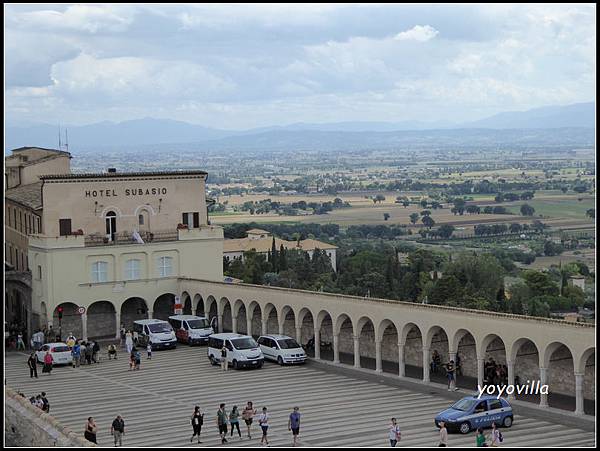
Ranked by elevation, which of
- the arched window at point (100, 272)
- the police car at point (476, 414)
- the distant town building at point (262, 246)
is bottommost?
the distant town building at point (262, 246)

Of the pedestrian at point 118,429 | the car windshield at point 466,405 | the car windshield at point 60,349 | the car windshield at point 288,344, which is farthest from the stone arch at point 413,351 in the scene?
the car windshield at point 60,349

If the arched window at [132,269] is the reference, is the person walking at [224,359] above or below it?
below

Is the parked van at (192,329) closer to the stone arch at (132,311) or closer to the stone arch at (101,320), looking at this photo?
the stone arch at (132,311)

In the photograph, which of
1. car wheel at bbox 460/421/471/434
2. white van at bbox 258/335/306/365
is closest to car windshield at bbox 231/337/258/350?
white van at bbox 258/335/306/365

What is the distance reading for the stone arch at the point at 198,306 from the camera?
4878 centimetres

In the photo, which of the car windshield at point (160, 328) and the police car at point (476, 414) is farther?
the car windshield at point (160, 328)

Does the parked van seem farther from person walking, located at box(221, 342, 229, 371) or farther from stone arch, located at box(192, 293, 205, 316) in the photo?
person walking, located at box(221, 342, 229, 371)

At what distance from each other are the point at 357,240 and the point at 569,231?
3616 cm

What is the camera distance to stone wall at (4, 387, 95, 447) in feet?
87.2

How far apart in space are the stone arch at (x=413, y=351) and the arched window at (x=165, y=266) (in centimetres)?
1498

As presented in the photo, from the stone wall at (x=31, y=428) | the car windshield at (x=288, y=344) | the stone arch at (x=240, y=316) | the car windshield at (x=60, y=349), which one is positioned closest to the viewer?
the stone wall at (x=31, y=428)

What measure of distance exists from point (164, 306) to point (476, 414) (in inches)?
957

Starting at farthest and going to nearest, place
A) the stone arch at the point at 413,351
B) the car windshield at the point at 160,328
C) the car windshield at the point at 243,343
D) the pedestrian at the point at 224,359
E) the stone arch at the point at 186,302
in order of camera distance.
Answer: the stone arch at the point at 186,302 → the car windshield at the point at 160,328 → the car windshield at the point at 243,343 → the pedestrian at the point at 224,359 → the stone arch at the point at 413,351

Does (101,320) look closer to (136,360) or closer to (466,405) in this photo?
(136,360)
